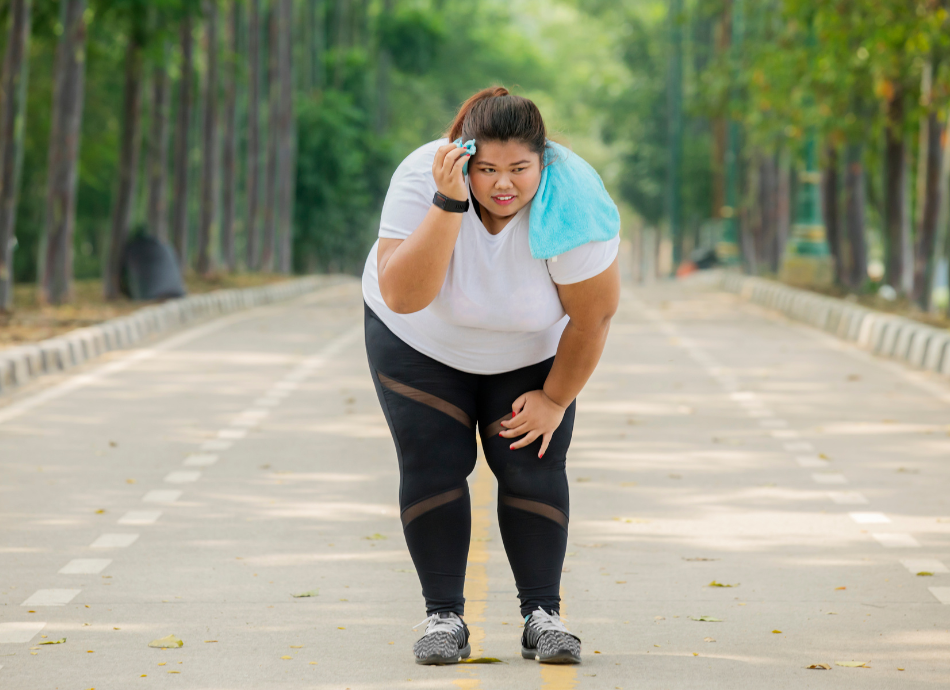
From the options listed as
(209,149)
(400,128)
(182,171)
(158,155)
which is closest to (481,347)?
(158,155)

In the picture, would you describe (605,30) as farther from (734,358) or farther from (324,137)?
(734,358)

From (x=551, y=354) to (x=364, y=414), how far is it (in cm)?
715

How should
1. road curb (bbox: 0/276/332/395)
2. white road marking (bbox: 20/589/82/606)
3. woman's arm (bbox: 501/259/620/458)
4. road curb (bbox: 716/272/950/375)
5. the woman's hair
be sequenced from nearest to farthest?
the woman's hair, woman's arm (bbox: 501/259/620/458), white road marking (bbox: 20/589/82/606), road curb (bbox: 0/276/332/395), road curb (bbox: 716/272/950/375)

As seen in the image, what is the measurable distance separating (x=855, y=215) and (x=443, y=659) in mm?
22571

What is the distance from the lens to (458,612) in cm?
509

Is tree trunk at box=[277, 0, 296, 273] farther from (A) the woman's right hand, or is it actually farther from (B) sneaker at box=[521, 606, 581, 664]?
(A) the woman's right hand

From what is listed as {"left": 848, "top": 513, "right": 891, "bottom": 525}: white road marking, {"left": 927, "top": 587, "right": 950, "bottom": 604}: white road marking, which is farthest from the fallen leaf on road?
{"left": 848, "top": 513, "right": 891, "bottom": 525}: white road marking

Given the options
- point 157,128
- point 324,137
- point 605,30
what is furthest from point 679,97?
point 157,128

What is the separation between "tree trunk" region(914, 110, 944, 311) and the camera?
2100 centimetres

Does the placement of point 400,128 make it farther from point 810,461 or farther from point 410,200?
point 410,200

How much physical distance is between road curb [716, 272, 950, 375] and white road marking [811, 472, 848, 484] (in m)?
6.18

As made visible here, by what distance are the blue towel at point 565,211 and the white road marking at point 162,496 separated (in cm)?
424

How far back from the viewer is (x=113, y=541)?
7211 mm

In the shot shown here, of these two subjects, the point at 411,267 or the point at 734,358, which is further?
the point at 734,358
